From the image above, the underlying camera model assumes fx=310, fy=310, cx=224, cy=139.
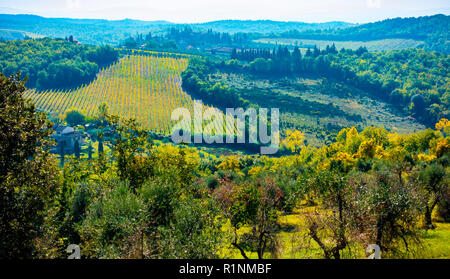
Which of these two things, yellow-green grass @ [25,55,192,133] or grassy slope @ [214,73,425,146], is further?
grassy slope @ [214,73,425,146]

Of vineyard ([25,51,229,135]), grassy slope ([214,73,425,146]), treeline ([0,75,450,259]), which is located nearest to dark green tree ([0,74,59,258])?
treeline ([0,75,450,259])

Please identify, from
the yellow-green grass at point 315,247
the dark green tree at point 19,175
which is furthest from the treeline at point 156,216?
the yellow-green grass at point 315,247

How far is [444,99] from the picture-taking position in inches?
7820

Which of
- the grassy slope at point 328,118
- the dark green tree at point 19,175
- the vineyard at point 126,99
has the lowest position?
the grassy slope at point 328,118

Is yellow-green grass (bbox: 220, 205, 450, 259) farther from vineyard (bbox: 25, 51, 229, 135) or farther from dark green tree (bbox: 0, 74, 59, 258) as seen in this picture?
vineyard (bbox: 25, 51, 229, 135)
